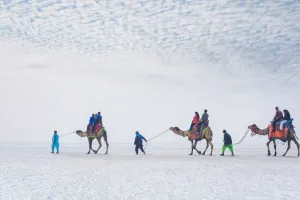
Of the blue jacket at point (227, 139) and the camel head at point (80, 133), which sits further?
the camel head at point (80, 133)

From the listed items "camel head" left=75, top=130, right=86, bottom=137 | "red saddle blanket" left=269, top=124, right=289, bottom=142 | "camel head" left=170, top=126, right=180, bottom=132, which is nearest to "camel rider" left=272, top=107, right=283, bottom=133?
"red saddle blanket" left=269, top=124, right=289, bottom=142

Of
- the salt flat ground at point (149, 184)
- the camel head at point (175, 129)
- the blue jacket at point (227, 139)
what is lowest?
the salt flat ground at point (149, 184)

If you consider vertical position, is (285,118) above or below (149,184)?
above

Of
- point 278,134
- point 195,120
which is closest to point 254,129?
point 278,134

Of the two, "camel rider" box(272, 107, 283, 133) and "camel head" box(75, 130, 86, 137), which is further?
"camel head" box(75, 130, 86, 137)

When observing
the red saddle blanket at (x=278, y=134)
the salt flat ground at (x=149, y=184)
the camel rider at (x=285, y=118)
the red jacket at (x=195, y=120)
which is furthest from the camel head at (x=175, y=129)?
the salt flat ground at (x=149, y=184)

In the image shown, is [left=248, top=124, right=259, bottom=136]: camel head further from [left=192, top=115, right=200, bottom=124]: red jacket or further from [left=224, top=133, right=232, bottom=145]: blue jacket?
[left=192, top=115, right=200, bottom=124]: red jacket

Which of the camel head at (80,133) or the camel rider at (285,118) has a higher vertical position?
the camel rider at (285,118)

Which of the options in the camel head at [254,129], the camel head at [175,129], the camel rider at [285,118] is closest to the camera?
the camel rider at [285,118]

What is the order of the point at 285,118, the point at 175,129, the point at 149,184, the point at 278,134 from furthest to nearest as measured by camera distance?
the point at 175,129
the point at 278,134
the point at 285,118
the point at 149,184

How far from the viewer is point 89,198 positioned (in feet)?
26.2

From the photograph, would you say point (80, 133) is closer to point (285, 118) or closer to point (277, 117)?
point (277, 117)

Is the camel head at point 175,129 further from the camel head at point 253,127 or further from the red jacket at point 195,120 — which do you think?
the camel head at point 253,127

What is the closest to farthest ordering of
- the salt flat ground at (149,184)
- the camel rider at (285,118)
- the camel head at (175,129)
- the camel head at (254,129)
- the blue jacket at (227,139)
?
the salt flat ground at (149,184) < the camel rider at (285,118) < the blue jacket at (227,139) < the camel head at (254,129) < the camel head at (175,129)
